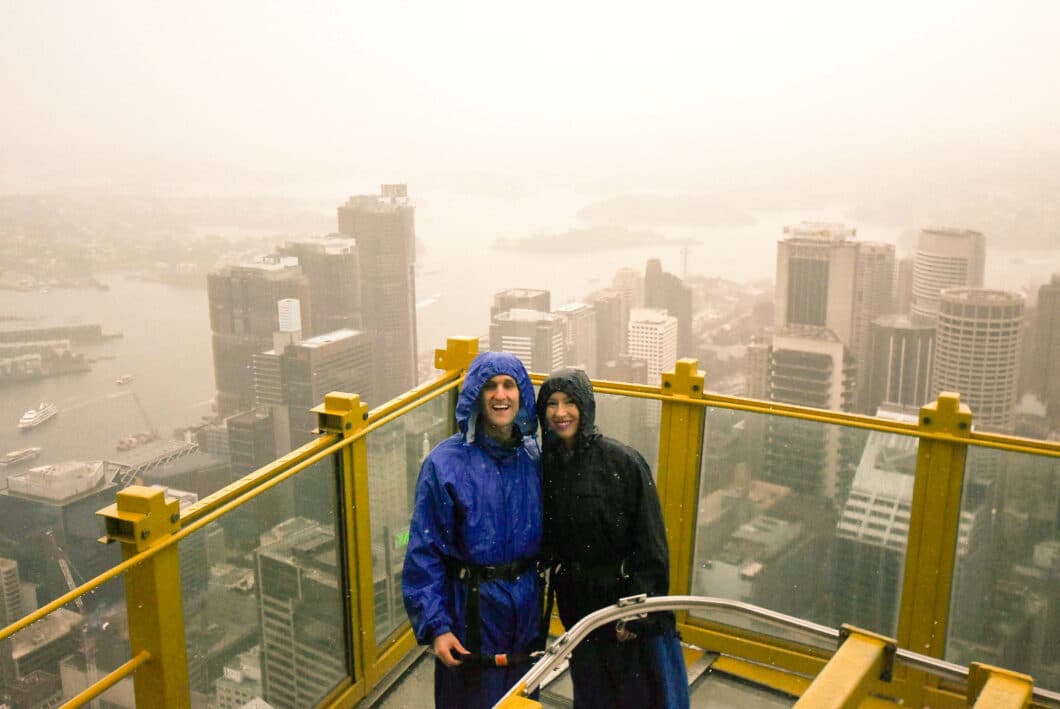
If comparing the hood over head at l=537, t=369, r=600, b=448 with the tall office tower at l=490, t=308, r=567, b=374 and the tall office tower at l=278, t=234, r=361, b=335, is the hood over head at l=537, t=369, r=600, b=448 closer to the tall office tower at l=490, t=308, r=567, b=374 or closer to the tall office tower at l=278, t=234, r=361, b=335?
the tall office tower at l=490, t=308, r=567, b=374

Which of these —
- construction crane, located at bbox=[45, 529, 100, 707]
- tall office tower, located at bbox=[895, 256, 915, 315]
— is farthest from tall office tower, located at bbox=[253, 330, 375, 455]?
tall office tower, located at bbox=[895, 256, 915, 315]

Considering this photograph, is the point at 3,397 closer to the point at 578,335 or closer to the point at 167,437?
the point at 167,437

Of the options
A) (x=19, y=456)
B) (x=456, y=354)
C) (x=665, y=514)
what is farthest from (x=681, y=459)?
(x=19, y=456)

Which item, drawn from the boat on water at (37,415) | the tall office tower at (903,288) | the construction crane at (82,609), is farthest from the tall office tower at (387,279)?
the tall office tower at (903,288)

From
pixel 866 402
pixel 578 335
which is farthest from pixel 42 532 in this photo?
pixel 866 402

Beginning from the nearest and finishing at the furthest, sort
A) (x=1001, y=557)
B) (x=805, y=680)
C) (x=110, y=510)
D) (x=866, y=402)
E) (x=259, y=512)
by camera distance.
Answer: (x=110, y=510) → (x=259, y=512) → (x=1001, y=557) → (x=805, y=680) → (x=866, y=402)

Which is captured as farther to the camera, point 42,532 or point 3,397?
point 3,397
